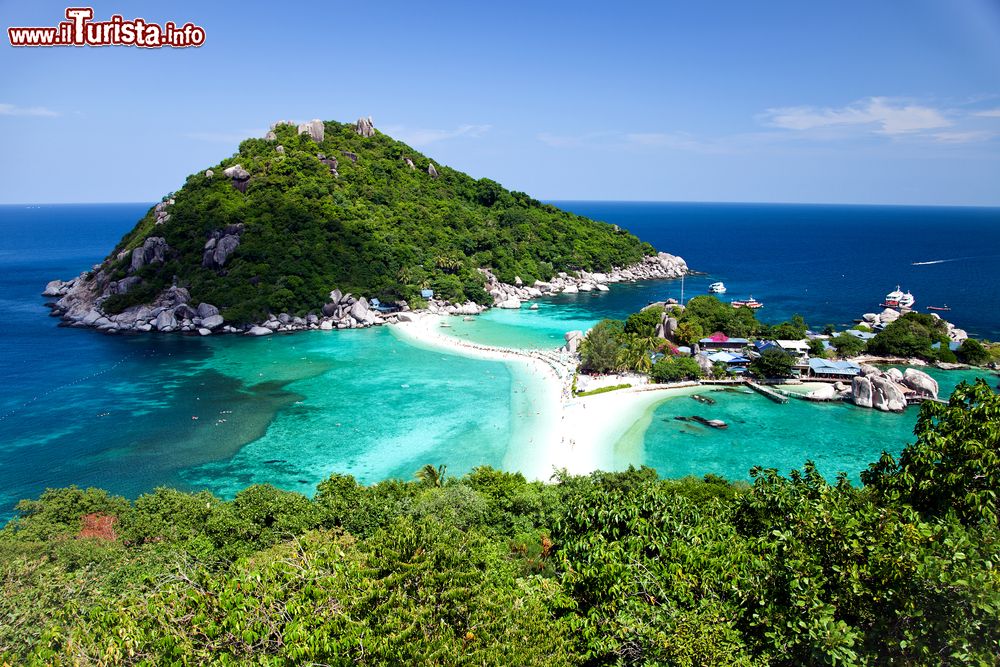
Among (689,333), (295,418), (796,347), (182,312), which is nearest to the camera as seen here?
(295,418)

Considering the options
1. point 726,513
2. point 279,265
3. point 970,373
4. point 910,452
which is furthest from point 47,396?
point 970,373

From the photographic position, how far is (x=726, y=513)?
10.7 m

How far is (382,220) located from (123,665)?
60590mm

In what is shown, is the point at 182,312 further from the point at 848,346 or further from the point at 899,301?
the point at 899,301

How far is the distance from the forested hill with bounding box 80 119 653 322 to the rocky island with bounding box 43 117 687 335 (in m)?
0.14

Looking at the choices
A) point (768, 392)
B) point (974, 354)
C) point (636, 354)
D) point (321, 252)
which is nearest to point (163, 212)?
point (321, 252)

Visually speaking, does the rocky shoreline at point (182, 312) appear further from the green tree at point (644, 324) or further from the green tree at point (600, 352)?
the green tree at point (600, 352)

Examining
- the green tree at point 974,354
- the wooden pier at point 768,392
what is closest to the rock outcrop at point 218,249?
the wooden pier at point 768,392

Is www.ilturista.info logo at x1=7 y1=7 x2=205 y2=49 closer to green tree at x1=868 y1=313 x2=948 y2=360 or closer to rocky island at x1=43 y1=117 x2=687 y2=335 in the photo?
rocky island at x1=43 y1=117 x2=687 y2=335

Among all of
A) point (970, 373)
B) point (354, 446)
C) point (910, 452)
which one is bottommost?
point (354, 446)

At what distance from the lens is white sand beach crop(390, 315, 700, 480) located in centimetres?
2484

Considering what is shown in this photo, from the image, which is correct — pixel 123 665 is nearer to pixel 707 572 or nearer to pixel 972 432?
pixel 707 572

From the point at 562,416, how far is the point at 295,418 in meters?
14.5

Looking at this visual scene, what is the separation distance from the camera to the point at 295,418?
29531mm
